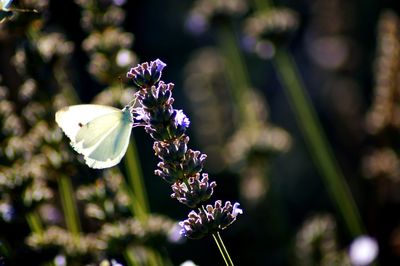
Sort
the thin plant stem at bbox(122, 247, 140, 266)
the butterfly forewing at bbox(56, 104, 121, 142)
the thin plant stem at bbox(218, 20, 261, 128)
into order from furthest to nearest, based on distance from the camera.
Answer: the thin plant stem at bbox(218, 20, 261, 128) < the thin plant stem at bbox(122, 247, 140, 266) < the butterfly forewing at bbox(56, 104, 121, 142)

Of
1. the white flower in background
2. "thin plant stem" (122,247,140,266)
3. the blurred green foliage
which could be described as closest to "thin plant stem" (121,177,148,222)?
the blurred green foliage

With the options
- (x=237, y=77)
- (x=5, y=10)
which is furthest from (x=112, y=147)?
(x=237, y=77)

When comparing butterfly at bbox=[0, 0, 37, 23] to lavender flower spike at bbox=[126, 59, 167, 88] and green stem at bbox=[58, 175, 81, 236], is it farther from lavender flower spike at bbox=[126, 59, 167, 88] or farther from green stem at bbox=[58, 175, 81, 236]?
green stem at bbox=[58, 175, 81, 236]

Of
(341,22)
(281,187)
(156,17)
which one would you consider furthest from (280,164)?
(156,17)

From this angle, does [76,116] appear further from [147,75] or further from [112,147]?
[147,75]

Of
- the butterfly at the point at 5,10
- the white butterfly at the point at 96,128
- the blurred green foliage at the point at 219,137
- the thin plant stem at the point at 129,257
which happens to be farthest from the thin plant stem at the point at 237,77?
the butterfly at the point at 5,10

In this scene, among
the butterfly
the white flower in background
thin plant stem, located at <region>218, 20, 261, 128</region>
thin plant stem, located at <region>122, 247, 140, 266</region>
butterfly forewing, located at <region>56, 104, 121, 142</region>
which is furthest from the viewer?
thin plant stem, located at <region>218, 20, 261, 128</region>

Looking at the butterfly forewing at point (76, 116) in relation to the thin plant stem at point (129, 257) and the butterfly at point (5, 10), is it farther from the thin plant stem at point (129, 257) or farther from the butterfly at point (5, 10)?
the thin plant stem at point (129, 257)

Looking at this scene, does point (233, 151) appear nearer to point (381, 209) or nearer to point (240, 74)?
point (240, 74)
